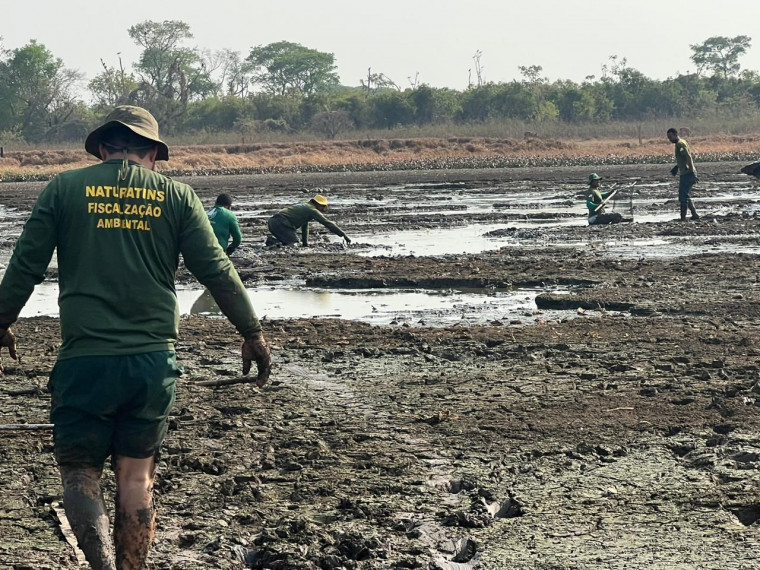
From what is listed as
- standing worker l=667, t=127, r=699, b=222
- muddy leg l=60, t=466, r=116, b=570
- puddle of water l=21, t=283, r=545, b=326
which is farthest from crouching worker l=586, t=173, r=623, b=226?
muddy leg l=60, t=466, r=116, b=570

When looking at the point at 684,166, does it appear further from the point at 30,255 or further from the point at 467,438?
the point at 30,255

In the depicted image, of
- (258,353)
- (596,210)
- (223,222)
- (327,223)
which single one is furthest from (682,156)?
(258,353)

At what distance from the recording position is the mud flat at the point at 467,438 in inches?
204

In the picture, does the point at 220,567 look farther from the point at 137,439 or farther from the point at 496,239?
the point at 496,239

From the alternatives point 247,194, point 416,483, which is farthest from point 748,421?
point 247,194

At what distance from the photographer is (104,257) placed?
A: 452 cm

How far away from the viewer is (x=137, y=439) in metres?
4.53

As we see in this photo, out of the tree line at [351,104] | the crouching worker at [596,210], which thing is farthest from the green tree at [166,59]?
the crouching worker at [596,210]

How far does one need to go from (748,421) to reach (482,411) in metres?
1.58

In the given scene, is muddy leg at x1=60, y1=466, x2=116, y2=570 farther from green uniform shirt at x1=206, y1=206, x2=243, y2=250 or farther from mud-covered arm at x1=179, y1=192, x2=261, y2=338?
green uniform shirt at x1=206, y1=206, x2=243, y2=250

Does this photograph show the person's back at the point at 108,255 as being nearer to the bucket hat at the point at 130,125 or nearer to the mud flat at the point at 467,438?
the bucket hat at the point at 130,125

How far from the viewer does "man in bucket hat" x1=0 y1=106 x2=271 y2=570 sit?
4457mm

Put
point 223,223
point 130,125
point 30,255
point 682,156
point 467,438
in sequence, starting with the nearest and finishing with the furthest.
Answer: point 30,255, point 130,125, point 467,438, point 223,223, point 682,156

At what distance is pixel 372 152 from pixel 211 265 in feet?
210
